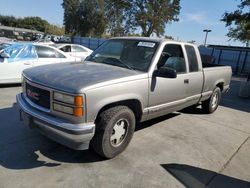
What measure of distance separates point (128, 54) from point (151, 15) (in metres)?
37.8

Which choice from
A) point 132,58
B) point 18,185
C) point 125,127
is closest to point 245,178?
point 125,127

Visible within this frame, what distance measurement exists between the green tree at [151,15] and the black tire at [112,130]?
3808cm

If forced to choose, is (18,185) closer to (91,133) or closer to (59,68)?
(91,133)

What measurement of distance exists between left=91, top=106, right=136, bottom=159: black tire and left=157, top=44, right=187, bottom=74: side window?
3.95 feet

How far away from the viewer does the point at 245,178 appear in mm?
3582

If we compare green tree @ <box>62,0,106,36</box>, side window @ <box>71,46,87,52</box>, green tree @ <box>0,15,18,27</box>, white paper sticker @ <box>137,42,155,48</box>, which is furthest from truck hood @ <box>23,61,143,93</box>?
green tree @ <box>0,15,18,27</box>

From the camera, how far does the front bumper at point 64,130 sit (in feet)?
9.99

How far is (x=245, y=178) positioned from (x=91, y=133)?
2343 mm

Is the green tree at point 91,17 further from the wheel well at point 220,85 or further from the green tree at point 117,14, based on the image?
the wheel well at point 220,85

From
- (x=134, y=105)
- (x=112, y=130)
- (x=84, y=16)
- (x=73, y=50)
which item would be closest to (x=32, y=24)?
(x=84, y=16)

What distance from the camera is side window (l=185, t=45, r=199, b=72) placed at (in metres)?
5.16

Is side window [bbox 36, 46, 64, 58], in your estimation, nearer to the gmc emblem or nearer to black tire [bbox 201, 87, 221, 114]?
the gmc emblem

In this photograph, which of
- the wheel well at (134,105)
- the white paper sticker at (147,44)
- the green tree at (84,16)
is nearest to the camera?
the wheel well at (134,105)

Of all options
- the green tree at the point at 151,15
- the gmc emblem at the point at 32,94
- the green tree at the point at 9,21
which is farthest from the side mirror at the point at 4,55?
the green tree at the point at 9,21
